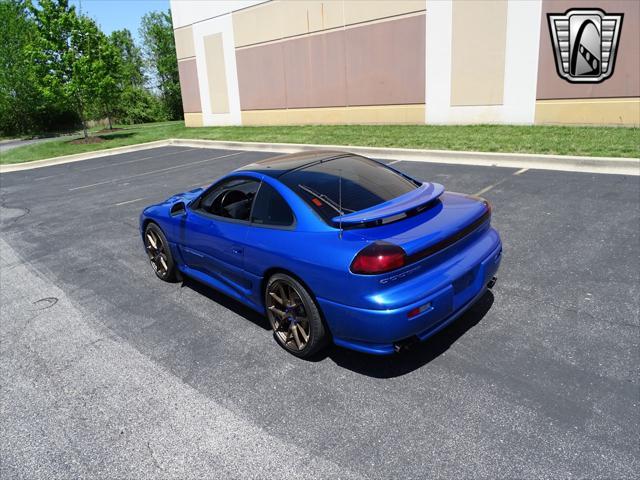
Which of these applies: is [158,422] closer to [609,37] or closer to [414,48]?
[609,37]

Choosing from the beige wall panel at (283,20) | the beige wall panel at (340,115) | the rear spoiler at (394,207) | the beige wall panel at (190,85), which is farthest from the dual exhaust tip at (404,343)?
the beige wall panel at (190,85)

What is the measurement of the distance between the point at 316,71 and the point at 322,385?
62.7 feet

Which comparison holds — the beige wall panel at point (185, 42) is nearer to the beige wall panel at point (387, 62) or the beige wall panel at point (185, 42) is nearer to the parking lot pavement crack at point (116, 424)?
the beige wall panel at point (387, 62)

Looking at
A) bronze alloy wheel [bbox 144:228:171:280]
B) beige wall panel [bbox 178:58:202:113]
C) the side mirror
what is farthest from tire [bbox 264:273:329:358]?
beige wall panel [bbox 178:58:202:113]

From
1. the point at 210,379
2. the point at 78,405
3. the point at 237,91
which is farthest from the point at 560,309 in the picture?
the point at 237,91

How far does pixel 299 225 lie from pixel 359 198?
58 centimetres

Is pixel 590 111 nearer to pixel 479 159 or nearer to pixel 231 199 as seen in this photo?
pixel 479 159

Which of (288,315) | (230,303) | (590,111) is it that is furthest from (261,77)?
(288,315)

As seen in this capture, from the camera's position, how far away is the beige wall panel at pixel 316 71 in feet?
64.9

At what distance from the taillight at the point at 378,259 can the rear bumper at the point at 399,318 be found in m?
0.27

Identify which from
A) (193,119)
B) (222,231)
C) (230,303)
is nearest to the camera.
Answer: (222,231)

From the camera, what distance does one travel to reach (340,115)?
67.1 feet

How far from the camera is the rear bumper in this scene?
127 inches

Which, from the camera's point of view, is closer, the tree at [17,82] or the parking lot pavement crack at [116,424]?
the parking lot pavement crack at [116,424]
